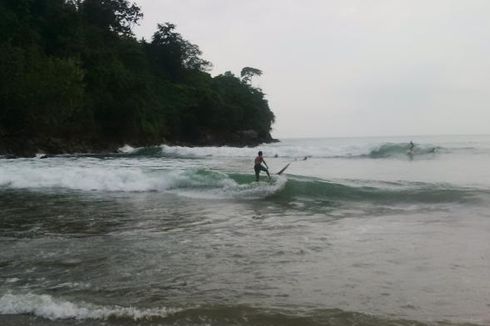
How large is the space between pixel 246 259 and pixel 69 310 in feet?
9.40

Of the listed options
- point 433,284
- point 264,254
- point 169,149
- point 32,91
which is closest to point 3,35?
point 32,91

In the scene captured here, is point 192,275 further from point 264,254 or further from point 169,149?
point 169,149

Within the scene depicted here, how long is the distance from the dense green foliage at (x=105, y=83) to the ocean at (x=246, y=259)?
68.2ft

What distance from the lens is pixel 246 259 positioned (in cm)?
702

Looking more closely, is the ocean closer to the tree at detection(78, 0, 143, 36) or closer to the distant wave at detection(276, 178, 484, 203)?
the distant wave at detection(276, 178, 484, 203)

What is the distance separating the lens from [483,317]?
15.3ft

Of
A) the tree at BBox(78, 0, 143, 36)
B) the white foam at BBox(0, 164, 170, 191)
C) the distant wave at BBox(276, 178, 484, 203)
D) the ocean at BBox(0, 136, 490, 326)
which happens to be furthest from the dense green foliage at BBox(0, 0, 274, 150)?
the distant wave at BBox(276, 178, 484, 203)

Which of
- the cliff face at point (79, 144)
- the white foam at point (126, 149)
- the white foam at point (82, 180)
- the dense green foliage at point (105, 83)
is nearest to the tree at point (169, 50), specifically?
the dense green foliage at point (105, 83)

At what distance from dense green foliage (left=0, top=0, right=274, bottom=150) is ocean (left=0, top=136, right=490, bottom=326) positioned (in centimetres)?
2079

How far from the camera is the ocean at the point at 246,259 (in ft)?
15.7

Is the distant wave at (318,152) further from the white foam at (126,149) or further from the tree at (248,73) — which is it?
the tree at (248,73)

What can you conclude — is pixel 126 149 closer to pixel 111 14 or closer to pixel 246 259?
pixel 111 14

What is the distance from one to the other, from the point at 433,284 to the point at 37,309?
14.3ft

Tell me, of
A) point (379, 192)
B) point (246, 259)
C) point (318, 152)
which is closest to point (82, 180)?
point (379, 192)
